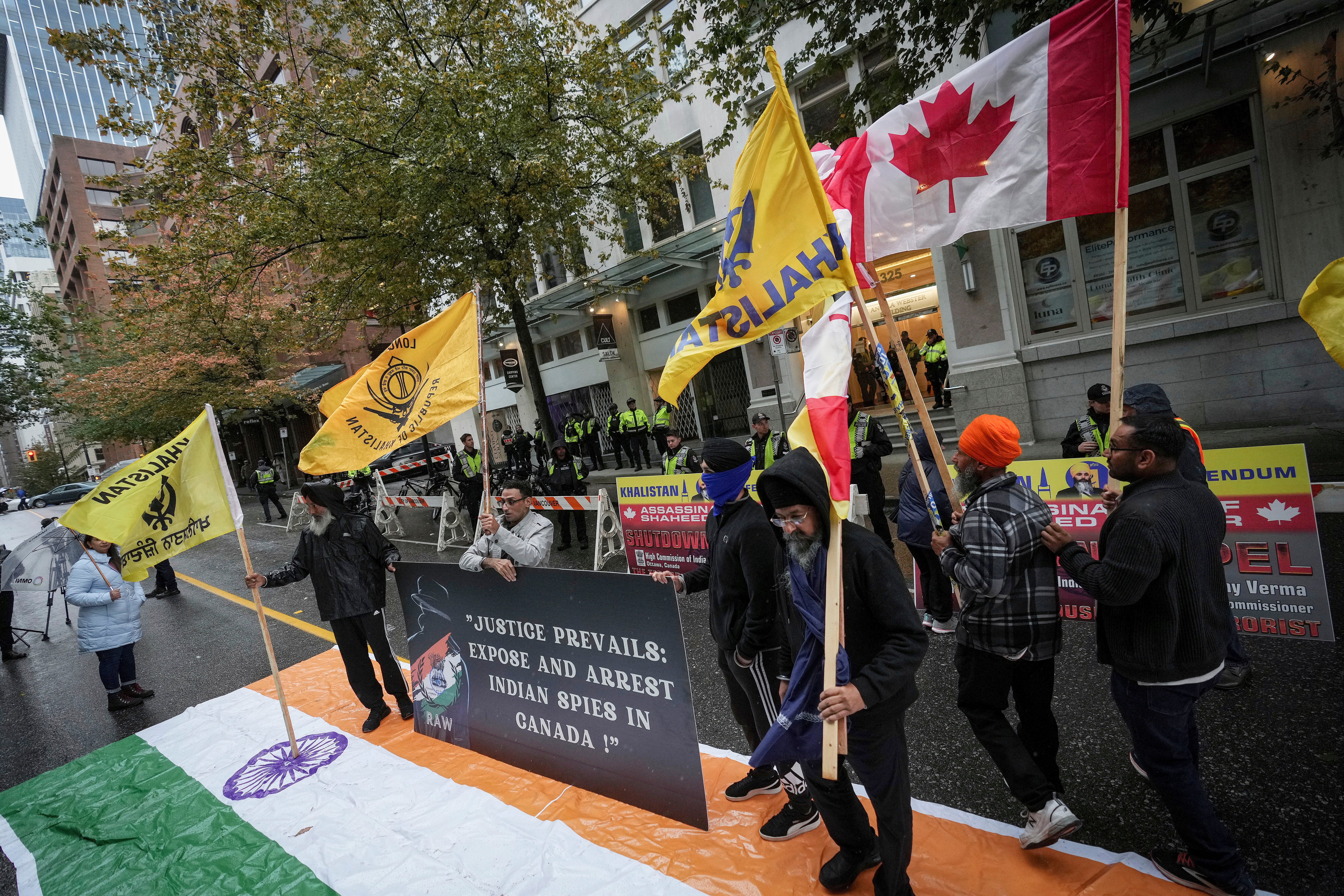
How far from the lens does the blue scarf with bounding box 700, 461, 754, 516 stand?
10.4ft

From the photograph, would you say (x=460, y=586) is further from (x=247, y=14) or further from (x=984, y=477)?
(x=247, y=14)

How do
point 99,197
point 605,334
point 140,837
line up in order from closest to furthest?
1. point 140,837
2. point 605,334
3. point 99,197

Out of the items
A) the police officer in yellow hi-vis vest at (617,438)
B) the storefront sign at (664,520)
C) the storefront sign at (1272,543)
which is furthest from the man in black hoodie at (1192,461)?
the police officer in yellow hi-vis vest at (617,438)

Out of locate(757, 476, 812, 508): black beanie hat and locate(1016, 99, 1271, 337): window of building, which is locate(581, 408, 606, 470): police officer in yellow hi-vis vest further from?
locate(757, 476, 812, 508): black beanie hat

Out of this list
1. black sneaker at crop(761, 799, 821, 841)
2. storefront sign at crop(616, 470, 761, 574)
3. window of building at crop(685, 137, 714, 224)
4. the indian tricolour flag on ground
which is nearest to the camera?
the indian tricolour flag on ground

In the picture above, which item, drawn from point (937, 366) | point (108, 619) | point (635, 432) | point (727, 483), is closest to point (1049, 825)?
point (727, 483)

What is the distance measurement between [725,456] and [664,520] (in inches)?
161

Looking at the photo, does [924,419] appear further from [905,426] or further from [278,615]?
[278,615]

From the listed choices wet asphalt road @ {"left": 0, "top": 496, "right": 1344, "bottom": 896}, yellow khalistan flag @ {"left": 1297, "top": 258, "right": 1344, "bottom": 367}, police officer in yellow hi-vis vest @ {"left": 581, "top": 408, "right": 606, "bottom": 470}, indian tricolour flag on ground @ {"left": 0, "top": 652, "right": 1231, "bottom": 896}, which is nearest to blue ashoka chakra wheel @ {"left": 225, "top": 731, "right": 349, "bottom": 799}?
indian tricolour flag on ground @ {"left": 0, "top": 652, "right": 1231, "bottom": 896}

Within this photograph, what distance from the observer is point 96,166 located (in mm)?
60969

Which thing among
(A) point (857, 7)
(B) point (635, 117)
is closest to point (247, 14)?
(B) point (635, 117)

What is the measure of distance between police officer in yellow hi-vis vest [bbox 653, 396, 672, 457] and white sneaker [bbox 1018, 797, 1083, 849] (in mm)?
10170

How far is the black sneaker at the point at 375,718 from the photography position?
4859mm

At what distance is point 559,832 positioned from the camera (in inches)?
133
